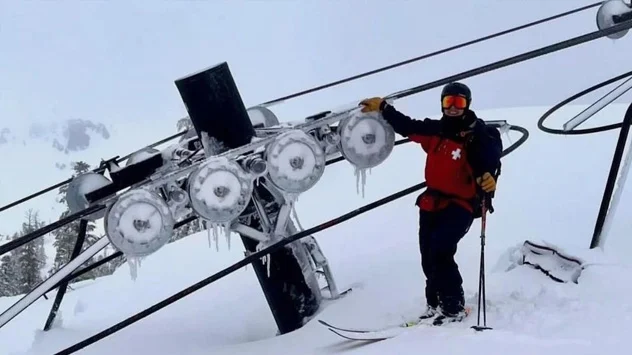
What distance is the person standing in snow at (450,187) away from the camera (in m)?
5.50

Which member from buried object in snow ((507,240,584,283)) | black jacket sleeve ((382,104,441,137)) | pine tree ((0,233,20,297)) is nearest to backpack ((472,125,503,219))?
black jacket sleeve ((382,104,441,137))

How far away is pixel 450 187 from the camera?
5.66m

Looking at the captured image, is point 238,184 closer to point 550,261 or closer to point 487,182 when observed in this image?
point 487,182

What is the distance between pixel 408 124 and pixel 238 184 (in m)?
1.55

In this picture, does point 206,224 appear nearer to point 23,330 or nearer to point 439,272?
point 439,272

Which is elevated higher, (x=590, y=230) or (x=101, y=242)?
(x=101, y=242)

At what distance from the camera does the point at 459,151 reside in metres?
5.57

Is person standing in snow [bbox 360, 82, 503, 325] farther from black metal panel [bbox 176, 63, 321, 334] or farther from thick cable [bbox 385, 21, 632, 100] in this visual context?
black metal panel [bbox 176, 63, 321, 334]

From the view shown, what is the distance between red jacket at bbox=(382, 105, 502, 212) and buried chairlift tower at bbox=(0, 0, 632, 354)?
36 centimetres

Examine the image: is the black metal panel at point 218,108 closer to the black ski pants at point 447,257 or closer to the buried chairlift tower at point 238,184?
the buried chairlift tower at point 238,184

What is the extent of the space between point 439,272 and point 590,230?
424cm

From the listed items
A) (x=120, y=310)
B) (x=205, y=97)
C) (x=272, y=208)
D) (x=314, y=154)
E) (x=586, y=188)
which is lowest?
(x=586, y=188)

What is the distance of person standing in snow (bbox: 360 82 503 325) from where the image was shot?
18.1 feet

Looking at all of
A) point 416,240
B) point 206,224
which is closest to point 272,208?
point 206,224
